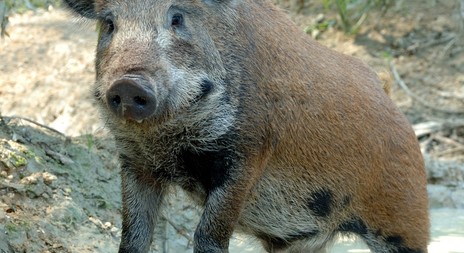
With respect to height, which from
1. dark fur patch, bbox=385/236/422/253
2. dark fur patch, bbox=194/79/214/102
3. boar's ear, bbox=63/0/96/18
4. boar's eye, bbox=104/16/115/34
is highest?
boar's eye, bbox=104/16/115/34

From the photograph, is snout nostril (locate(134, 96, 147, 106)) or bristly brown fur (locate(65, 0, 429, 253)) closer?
snout nostril (locate(134, 96, 147, 106))

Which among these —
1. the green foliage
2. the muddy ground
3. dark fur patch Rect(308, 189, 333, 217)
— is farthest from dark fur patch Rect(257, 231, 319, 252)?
the green foliage

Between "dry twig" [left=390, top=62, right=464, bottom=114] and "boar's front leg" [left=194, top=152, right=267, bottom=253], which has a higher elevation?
"boar's front leg" [left=194, top=152, right=267, bottom=253]

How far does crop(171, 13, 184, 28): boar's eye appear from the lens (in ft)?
16.0

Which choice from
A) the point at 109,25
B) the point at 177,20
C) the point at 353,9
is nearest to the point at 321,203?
the point at 177,20

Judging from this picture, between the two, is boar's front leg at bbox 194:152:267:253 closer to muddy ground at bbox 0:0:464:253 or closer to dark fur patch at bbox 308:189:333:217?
dark fur patch at bbox 308:189:333:217

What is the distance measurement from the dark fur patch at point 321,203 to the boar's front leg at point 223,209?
27.4 inches

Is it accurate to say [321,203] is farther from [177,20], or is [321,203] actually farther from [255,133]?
[177,20]

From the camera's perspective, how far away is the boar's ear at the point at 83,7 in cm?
525

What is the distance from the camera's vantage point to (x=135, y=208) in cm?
530

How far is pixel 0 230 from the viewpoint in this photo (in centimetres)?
538

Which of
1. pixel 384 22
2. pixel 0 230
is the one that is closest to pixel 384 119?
pixel 0 230

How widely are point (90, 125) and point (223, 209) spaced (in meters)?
4.36

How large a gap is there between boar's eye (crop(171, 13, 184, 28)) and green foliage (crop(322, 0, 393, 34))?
19.8 feet
